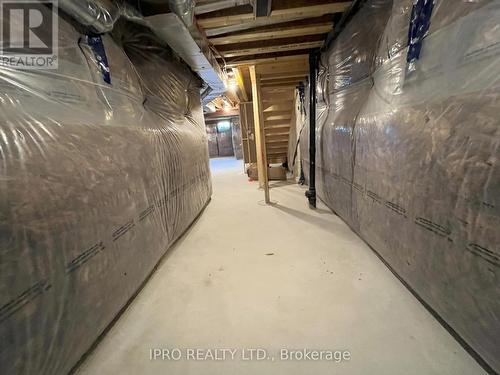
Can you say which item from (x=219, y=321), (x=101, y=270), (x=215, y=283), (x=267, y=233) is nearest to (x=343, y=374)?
(x=219, y=321)

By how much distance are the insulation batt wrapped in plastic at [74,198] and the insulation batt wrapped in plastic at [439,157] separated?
163 centimetres

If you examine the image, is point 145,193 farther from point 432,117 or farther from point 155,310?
point 432,117

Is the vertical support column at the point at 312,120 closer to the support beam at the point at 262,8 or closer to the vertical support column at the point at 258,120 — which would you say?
the vertical support column at the point at 258,120

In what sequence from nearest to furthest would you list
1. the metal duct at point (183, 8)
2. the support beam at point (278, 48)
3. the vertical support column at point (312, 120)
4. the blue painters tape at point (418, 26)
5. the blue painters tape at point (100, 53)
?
1. the blue painters tape at point (418, 26)
2. the blue painters tape at point (100, 53)
3. the metal duct at point (183, 8)
4. the support beam at point (278, 48)
5. the vertical support column at point (312, 120)

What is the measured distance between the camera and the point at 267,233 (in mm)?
2295

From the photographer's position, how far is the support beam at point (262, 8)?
1627 millimetres

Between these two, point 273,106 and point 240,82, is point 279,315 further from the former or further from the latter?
point 273,106

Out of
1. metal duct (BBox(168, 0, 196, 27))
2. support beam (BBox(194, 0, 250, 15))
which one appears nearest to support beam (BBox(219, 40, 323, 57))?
support beam (BBox(194, 0, 250, 15))

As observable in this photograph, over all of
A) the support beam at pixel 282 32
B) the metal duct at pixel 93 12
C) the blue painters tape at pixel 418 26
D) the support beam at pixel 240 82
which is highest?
the support beam at pixel 240 82

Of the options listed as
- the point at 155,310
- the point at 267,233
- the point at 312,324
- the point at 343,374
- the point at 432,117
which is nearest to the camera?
the point at 343,374

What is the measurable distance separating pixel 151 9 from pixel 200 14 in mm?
409

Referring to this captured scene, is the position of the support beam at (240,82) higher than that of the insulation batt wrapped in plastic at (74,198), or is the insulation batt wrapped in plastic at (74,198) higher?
the support beam at (240,82)

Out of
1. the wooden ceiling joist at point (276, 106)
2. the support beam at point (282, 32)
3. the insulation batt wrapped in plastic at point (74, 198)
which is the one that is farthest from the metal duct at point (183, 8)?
the wooden ceiling joist at point (276, 106)

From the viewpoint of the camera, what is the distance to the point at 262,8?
1.70 m
